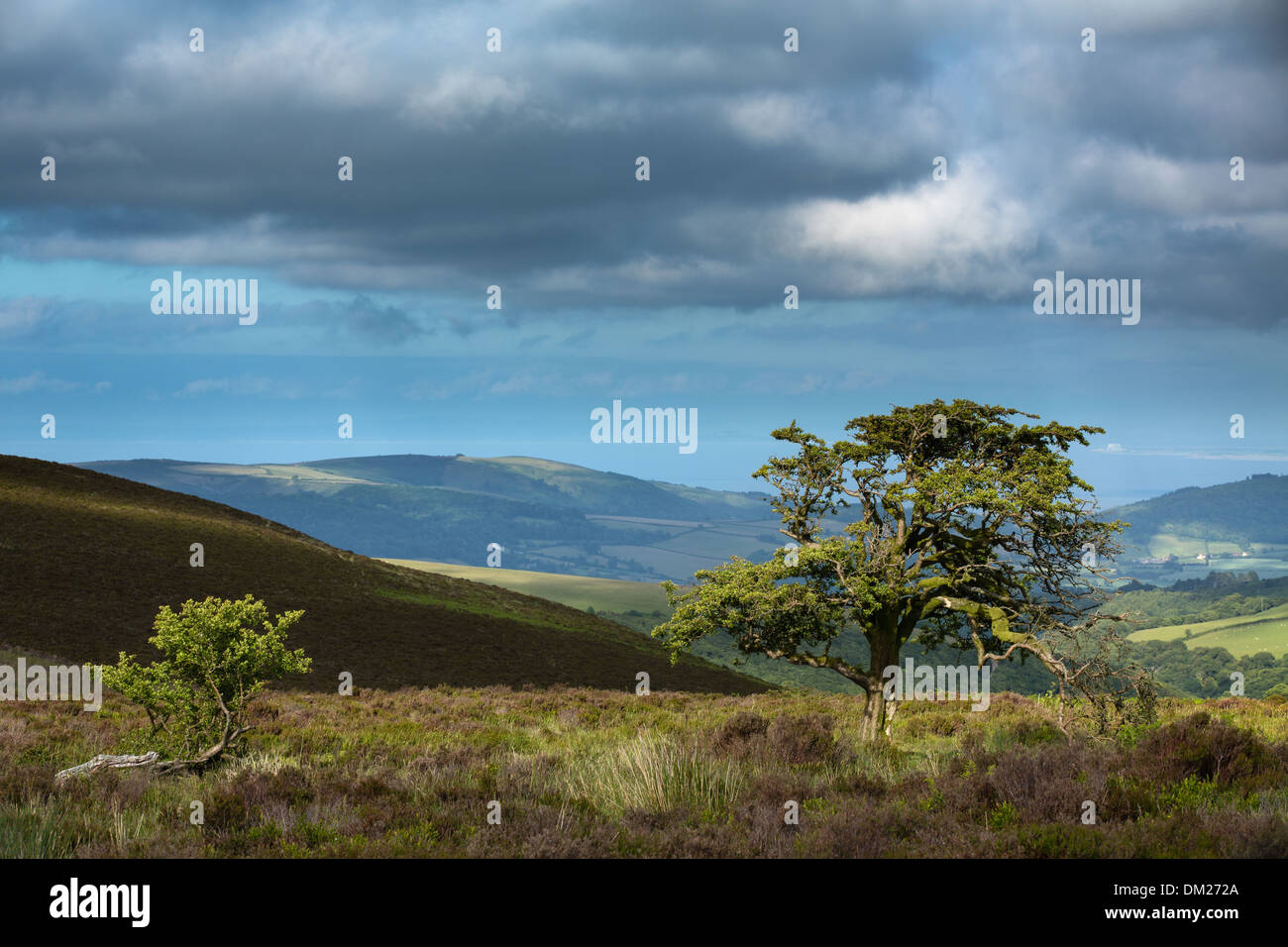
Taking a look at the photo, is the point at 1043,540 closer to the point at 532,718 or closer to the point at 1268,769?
the point at 1268,769

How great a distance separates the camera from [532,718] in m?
29.2

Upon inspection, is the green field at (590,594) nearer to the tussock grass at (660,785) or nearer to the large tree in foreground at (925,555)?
the large tree in foreground at (925,555)

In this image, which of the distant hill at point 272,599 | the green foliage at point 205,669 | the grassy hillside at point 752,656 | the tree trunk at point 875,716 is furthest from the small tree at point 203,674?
the grassy hillside at point 752,656

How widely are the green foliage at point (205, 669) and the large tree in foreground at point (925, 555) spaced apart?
924 centimetres

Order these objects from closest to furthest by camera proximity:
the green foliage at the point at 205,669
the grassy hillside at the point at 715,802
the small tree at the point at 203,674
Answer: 1. the grassy hillside at the point at 715,802
2. the small tree at the point at 203,674
3. the green foliage at the point at 205,669

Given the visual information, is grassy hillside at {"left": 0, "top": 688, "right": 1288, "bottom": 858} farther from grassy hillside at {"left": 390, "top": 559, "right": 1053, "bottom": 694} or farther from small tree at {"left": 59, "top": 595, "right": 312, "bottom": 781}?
grassy hillside at {"left": 390, "top": 559, "right": 1053, "bottom": 694}

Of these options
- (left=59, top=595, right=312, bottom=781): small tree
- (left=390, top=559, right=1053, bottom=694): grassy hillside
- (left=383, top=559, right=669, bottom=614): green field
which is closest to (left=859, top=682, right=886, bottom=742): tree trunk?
(left=59, top=595, right=312, bottom=781): small tree

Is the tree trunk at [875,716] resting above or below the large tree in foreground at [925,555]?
below

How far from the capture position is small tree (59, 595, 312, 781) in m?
15.0

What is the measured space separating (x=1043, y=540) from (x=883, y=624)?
4194mm

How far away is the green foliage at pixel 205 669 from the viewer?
15148 mm
